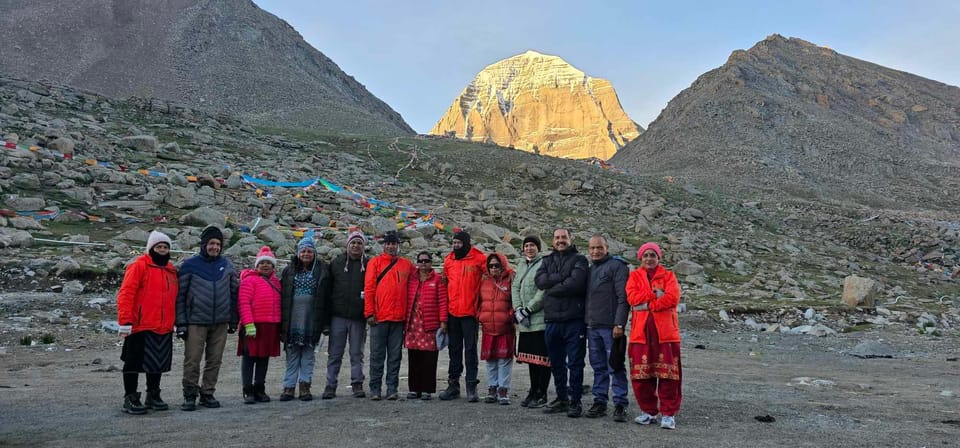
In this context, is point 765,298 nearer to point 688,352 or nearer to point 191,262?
point 688,352

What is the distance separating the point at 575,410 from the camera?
6180 millimetres

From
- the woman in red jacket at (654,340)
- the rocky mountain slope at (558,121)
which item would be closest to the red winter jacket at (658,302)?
the woman in red jacket at (654,340)

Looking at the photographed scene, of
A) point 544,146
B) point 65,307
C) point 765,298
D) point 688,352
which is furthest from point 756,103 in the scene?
point 544,146

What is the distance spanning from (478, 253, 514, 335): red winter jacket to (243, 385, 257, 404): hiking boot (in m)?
2.37

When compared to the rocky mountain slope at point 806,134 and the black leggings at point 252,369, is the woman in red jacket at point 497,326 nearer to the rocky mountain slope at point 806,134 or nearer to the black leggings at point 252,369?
the black leggings at point 252,369

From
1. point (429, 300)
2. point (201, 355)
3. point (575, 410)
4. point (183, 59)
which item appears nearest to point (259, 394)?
point (201, 355)

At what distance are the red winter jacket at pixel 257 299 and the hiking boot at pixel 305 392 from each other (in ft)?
2.34

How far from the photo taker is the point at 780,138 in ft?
210

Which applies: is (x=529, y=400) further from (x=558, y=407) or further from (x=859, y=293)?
(x=859, y=293)

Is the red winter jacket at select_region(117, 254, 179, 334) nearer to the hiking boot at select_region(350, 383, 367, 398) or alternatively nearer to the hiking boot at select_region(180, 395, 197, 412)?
the hiking boot at select_region(180, 395, 197, 412)

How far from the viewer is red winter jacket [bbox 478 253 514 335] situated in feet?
22.6

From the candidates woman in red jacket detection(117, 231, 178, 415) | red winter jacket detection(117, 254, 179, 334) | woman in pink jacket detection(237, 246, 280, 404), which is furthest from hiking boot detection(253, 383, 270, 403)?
red winter jacket detection(117, 254, 179, 334)

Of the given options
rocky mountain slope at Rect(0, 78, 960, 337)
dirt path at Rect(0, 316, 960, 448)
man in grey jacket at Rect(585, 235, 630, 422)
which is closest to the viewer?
dirt path at Rect(0, 316, 960, 448)

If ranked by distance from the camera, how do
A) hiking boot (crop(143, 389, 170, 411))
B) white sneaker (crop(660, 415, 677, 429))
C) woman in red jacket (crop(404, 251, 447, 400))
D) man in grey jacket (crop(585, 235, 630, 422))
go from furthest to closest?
woman in red jacket (crop(404, 251, 447, 400)), hiking boot (crop(143, 389, 170, 411)), man in grey jacket (crop(585, 235, 630, 422)), white sneaker (crop(660, 415, 677, 429))
